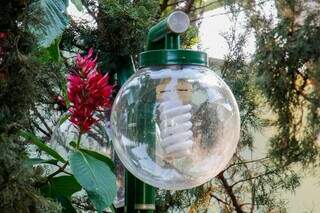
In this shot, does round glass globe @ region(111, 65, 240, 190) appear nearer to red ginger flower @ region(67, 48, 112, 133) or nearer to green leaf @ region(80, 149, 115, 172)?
red ginger flower @ region(67, 48, 112, 133)

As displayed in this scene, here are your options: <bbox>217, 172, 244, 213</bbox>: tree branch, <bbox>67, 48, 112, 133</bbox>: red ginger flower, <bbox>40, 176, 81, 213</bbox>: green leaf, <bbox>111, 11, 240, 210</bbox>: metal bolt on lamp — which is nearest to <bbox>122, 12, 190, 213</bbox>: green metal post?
<bbox>111, 11, 240, 210</bbox>: metal bolt on lamp

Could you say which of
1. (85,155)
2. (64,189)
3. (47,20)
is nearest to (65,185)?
(64,189)

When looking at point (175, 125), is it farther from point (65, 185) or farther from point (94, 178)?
point (65, 185)

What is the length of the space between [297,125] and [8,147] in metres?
1.44

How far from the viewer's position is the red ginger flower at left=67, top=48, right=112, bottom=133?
1.00 meters

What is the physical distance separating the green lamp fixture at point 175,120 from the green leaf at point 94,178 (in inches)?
8.2

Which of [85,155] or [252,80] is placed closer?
[85,155]

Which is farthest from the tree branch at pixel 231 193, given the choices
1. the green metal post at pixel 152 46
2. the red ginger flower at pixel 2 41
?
the red ginger flower at pixel 2 41

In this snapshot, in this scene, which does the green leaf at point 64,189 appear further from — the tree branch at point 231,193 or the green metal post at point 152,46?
the tree branch at point 231,193

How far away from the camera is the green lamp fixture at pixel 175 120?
2.71 ft

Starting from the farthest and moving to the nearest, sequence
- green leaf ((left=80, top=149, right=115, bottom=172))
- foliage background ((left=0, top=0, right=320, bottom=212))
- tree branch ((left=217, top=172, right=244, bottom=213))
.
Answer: tree branch ((left=217, top=172, right=244, bottom=213)) → foliage background ((left=0, top=0, right=320, bottom=212)) → green leaf ((left=80, top=149, right=115, bottom=172))

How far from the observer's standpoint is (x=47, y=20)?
2.95 ft

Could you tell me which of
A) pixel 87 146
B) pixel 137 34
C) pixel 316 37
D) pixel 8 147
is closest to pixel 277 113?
pixel 316 37

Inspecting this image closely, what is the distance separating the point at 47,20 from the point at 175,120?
0.25 metres
